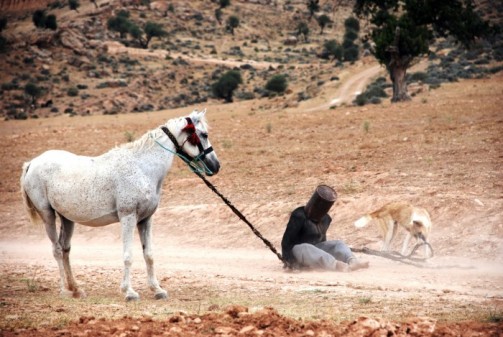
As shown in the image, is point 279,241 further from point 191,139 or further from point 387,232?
point 191,139

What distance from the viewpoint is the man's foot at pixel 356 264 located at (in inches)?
475

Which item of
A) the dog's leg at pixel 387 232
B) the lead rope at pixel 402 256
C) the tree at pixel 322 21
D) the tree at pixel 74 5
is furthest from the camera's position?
the tree at pixel 74 5

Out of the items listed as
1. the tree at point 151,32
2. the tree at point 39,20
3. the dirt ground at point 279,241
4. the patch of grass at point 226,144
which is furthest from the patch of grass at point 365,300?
the tree at point 39,20

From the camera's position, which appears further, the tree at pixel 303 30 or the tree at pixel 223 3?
the tree at pixel 223 3

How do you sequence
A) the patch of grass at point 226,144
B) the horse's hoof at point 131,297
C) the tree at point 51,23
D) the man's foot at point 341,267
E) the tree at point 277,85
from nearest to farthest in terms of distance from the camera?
1. the horse's hoof at point 131,297
2. the man's foot at point 341,267
3. the patch of grass at point 226,144
4. the tree at point 277,85
5. the tree at point 51,23

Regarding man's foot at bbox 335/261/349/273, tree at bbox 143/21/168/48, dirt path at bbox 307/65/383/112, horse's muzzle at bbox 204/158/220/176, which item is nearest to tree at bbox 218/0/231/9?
tree at bbox 143/21/168/48

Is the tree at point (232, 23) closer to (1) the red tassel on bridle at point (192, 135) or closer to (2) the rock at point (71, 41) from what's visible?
(2) the rock at point (71, 41)

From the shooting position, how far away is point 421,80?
5216 centimetres

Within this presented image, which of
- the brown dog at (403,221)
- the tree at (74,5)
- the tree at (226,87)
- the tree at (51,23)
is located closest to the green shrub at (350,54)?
the tree at (226,87)

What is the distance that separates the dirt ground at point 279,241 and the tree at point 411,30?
8.49 metres

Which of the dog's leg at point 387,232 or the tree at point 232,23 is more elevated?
the tree at point 232,23

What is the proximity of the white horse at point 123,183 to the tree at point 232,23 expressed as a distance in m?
89.5

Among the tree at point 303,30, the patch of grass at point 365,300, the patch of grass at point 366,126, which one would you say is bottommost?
the patch of grass at point 366,126

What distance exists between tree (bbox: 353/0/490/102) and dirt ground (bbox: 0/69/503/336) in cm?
849
